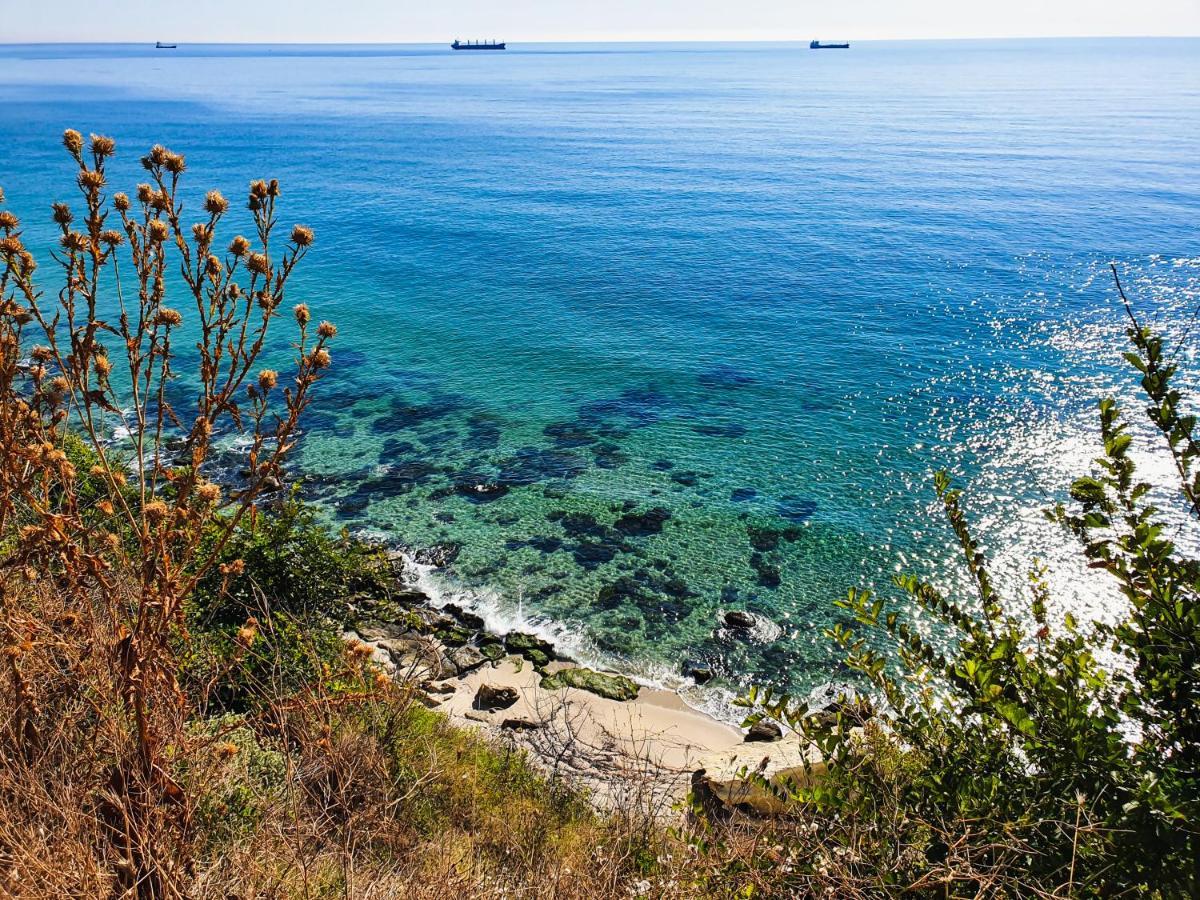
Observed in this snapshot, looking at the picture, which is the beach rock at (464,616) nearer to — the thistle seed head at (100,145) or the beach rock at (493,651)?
the beach rock at (493,651)

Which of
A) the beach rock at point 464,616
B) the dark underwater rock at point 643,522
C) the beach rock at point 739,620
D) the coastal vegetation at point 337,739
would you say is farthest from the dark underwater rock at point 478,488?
the coastal vegetation at point 337,739

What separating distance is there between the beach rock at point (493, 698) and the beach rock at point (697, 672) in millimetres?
4119

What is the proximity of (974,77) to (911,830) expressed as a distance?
21066cm

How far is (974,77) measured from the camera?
178m

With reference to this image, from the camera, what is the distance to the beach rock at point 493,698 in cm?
1728

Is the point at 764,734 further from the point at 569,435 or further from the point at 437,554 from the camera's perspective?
the point at 569,435

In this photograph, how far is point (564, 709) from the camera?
1673 centimetres

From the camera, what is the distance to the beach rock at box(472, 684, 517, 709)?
680 inches

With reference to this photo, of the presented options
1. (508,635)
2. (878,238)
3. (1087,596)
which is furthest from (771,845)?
(878,238)

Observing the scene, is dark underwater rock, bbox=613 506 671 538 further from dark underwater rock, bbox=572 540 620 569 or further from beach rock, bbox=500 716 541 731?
beach rock, bbox=500 716 541 731

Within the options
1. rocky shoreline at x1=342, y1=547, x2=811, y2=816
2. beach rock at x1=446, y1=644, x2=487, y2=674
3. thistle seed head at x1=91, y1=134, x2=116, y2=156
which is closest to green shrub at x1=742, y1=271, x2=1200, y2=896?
thistle seed head at x1=91, y1=134, x2=116, y2=156

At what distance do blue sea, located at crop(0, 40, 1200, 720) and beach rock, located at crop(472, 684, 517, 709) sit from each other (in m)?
2.56

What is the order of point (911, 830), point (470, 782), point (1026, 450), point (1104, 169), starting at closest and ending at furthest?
1. point (911, 830)
2. point (470, 782)
3. point (1026, 450)
4. point (1104, 169)

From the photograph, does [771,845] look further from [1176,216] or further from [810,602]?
[1176,216]
